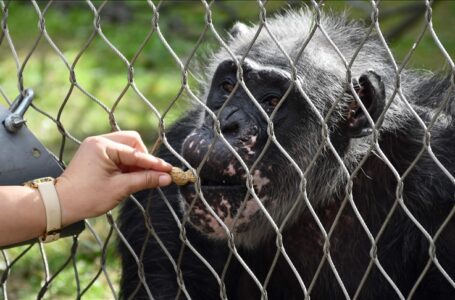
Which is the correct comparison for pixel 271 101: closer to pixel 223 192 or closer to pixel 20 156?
pixel 223 192

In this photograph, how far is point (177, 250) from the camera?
406cm

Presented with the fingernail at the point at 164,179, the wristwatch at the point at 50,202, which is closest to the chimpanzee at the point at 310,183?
the fingernail at the point at 164,179

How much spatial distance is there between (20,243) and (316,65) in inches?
53.6

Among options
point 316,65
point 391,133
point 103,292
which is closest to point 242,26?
point 316,65

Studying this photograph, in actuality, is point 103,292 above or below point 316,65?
below

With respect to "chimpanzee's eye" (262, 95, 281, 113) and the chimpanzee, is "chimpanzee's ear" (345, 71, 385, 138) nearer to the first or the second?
the chimpanzee

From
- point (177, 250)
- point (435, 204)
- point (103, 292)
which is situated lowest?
point (103, 292)

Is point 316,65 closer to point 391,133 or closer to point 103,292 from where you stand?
point 391,133

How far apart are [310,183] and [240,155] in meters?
0.47

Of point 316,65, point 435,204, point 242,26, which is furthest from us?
point 242,26

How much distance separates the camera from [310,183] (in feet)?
12.5

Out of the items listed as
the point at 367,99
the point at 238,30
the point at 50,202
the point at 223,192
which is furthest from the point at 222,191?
the point at 238,30

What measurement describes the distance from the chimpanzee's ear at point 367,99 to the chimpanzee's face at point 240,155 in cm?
21

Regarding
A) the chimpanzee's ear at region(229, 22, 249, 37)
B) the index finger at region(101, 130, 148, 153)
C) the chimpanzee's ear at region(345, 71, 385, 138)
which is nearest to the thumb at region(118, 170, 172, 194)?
the index finger at region(101, 130, 148, 153)
